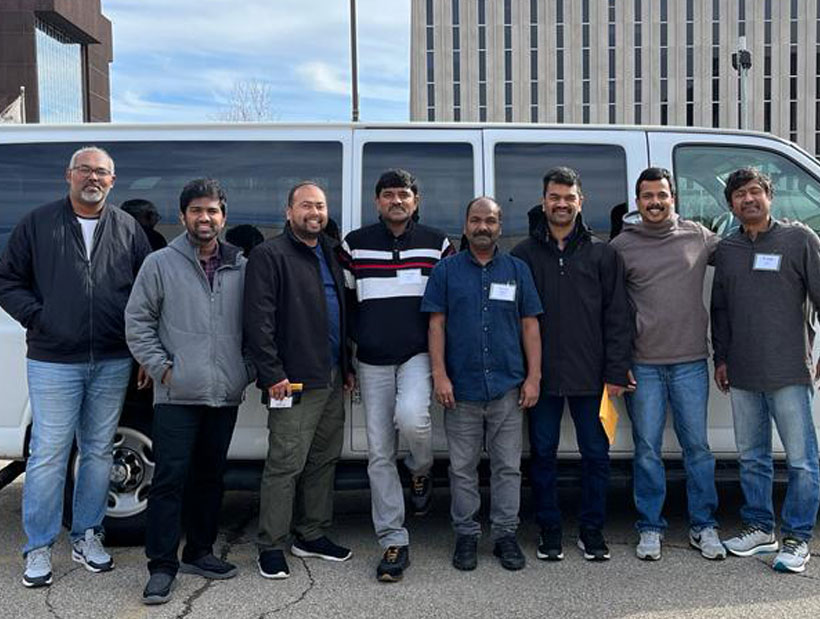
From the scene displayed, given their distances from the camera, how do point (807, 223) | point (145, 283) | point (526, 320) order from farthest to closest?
point (807, 223) → point (526, 320) → point (145, 283)

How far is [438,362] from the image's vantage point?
176 inches

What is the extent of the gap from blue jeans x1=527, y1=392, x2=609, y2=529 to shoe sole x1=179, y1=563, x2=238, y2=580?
1.60 m

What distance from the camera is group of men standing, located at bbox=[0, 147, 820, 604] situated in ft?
14.2

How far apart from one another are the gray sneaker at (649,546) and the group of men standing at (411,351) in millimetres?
11

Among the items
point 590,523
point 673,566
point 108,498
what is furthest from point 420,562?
point 108,498

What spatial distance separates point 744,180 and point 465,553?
2.32 meters

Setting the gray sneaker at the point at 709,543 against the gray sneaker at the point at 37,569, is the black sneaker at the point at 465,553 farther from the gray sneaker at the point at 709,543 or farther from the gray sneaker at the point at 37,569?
the gray sneaker at the point at 37,569

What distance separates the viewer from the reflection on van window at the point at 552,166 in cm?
487

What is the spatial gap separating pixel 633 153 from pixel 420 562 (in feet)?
8.07

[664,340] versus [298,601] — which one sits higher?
[664,340]

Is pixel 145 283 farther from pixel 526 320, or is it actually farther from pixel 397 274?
pixel 526 320

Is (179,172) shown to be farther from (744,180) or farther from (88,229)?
(744,180)

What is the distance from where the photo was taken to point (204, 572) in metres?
4.51

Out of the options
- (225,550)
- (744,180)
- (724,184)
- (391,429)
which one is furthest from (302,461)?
(724,184)
